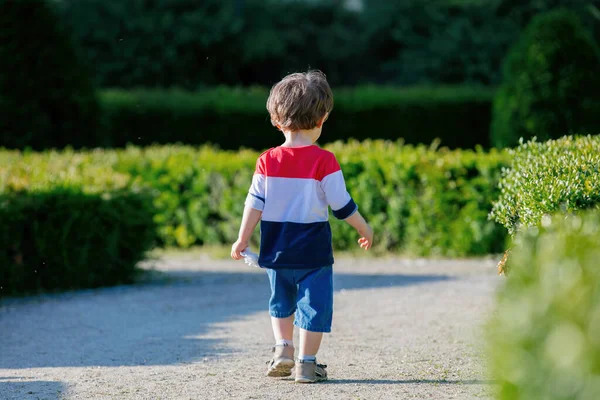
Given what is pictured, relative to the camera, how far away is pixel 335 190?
4.19 m

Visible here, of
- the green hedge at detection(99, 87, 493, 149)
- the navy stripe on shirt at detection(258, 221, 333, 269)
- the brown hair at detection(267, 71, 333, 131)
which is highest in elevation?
the green hedge at detection(99, 87, 493, 149)

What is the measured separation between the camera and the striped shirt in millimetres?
4195

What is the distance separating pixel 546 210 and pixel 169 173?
23.7 ft

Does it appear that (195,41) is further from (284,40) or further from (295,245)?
(295,245)

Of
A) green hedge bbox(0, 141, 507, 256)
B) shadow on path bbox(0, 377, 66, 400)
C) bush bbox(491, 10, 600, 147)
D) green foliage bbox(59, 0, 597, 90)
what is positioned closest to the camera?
shadow on path bbox(0, 377, 66, 400)

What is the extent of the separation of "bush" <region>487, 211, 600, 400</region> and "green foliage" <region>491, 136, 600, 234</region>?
4.41 feet

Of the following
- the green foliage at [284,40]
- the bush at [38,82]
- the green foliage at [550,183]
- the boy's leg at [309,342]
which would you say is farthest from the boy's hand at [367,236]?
the green foliage at [284,40]

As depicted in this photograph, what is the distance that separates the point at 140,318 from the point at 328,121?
11.3 metres

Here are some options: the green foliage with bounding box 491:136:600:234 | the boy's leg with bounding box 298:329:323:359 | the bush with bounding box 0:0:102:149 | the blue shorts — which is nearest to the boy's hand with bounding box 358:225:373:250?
the blue shorts

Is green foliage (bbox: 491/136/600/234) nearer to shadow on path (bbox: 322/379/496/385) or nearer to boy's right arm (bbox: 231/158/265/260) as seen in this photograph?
shadow on path (bbox: 322/379/496/385)

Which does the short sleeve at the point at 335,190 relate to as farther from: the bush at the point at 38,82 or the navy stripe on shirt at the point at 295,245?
the bush at the point at 38,82

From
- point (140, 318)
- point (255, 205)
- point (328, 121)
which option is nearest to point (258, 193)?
point (255, 205)

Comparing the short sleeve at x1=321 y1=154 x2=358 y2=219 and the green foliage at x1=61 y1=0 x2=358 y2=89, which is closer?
the short sleeve at x1=321 y1=154 x2=358 y2=219

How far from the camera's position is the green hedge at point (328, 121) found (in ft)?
56.4
